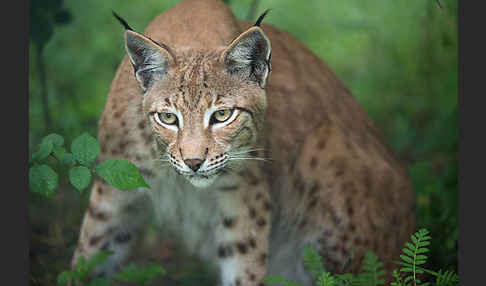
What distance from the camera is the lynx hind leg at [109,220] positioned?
4145 millimetres

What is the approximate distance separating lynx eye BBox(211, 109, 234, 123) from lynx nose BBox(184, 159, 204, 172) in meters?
0.25

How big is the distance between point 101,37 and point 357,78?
244 cm

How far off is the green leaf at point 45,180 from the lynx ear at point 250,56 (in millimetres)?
1137

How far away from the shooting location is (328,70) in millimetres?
5090

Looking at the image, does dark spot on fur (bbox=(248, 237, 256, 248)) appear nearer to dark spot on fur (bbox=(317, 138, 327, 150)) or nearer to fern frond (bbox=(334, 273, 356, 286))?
fern frond (bbox=(334, 273, 356, 286))

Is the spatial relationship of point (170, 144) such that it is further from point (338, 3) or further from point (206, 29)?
point (338, 3)

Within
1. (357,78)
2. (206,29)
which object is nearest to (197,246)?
(206,29)

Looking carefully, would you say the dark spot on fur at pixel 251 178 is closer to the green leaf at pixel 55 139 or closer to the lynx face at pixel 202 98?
the lynx face at pixel 202 98

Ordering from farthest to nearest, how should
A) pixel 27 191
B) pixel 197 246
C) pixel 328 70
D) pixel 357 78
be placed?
1. pixel 357 78
2. pixel 328 70
3. pixel 197 246
4. pixel 27 191

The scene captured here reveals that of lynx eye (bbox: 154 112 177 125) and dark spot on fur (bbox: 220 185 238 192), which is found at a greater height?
lynx eye (bbox: 154 112 177 125)

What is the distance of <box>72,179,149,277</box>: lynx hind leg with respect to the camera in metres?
4.14

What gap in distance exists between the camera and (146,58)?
351 cm

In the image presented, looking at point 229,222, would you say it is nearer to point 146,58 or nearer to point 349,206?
point 349,206

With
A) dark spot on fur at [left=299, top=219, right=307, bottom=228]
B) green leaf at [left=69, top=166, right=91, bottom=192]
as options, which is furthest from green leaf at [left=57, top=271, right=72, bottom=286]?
dark spot on fur at [left=299, top=219, right=307, bottom=228]
